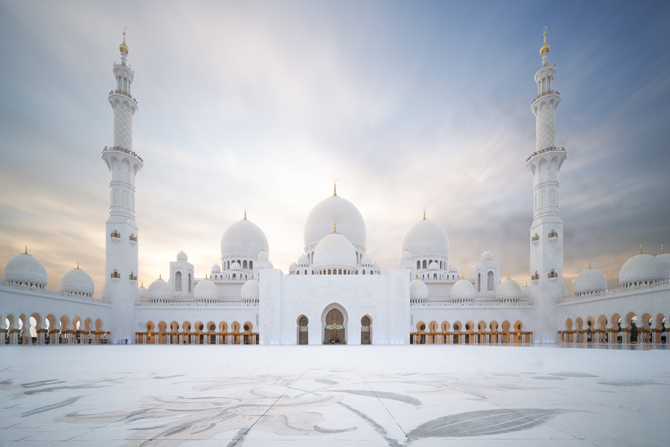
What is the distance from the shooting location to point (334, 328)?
3403 centimetres

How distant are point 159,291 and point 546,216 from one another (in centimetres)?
3736

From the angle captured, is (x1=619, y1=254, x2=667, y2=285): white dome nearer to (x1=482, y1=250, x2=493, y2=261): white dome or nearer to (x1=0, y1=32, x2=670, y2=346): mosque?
(x1=0, y1=32, x2=670, y2=346): mosque

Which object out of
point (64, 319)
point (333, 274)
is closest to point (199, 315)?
point (64, 319)

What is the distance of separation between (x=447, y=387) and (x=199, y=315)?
34.8 metres

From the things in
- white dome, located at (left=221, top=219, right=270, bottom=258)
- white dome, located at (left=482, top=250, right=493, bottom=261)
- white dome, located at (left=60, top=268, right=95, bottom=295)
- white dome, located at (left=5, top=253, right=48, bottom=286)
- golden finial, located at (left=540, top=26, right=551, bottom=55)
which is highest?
golden finial, located at (left=540, top=26, right=551, bottom=55)

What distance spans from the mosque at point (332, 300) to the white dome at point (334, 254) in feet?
0.32

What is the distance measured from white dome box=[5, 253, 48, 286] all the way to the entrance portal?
2340 centimetres

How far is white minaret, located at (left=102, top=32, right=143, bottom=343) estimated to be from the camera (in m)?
33.8

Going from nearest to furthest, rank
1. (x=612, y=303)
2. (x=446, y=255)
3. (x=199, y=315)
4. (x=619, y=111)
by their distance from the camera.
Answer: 1. (x=619, y=111)
2. (x=612, y=303)
3. (x=199, y=315)
4. (x=446, y=255)

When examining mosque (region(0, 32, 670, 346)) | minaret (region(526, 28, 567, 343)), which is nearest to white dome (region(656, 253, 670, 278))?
mosque (region(0, 32, 670, 346))

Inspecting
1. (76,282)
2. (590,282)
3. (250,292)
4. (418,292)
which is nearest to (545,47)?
(590,282)

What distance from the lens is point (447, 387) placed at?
597cm

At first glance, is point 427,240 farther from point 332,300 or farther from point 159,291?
point 159,291

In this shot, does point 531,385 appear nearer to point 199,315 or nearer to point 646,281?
point 646,281
